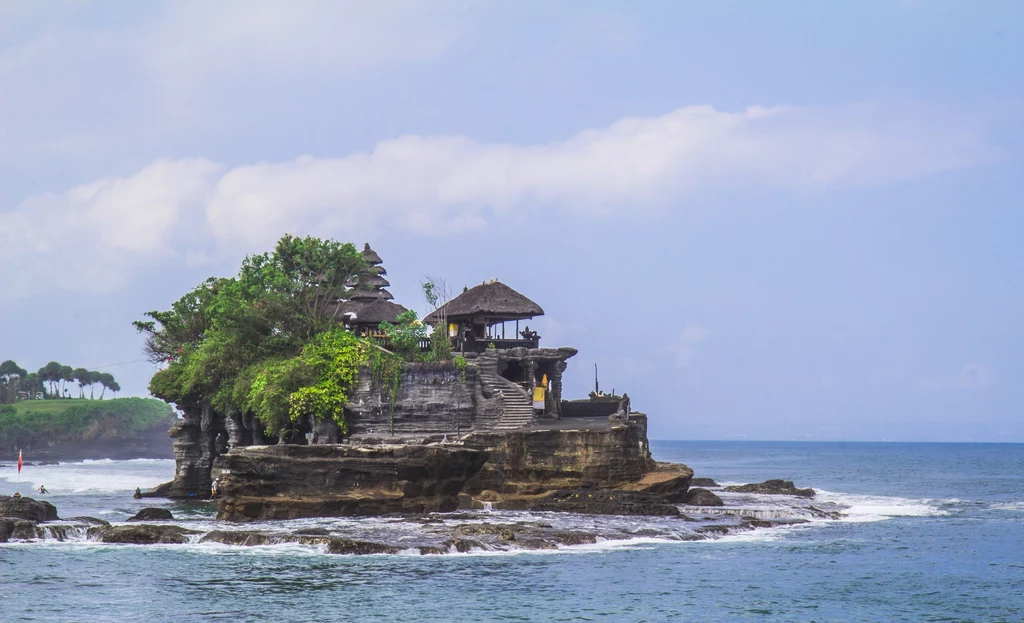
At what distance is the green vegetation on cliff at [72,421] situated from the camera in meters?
129

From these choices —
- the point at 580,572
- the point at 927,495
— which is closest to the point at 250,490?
the point at 580,572

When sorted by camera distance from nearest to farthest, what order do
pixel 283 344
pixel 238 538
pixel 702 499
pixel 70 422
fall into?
pixel 238 538, pixel 702 499, pixel 283 344, pixel 70 422

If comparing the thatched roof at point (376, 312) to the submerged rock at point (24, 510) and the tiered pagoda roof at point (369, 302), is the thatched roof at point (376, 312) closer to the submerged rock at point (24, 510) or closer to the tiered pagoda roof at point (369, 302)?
the tiered pagoda roof at point (369, 302)

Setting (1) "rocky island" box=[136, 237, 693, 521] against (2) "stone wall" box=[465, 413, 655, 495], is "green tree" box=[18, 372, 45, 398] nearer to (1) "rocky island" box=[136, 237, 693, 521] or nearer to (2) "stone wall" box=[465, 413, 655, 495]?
(1) "rocky island" box=[136, 237, 693, 521]

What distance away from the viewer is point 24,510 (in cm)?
3841

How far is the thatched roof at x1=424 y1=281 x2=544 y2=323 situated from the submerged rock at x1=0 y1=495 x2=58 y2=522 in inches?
779

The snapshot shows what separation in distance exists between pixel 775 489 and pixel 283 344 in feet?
85.6

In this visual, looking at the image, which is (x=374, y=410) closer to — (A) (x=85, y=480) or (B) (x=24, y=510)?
(B) (x=24, y=510)

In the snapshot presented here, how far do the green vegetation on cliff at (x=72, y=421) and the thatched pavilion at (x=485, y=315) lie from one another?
3695 inches

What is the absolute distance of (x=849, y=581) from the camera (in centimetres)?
2928

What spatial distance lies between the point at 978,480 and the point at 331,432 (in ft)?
182

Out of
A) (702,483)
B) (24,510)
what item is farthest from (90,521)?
(702,483)

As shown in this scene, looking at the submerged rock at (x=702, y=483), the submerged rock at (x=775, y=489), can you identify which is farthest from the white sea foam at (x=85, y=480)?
the submerged rock at (x=775, y=489)

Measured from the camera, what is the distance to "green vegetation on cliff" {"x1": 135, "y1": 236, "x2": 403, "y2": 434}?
4569cm
